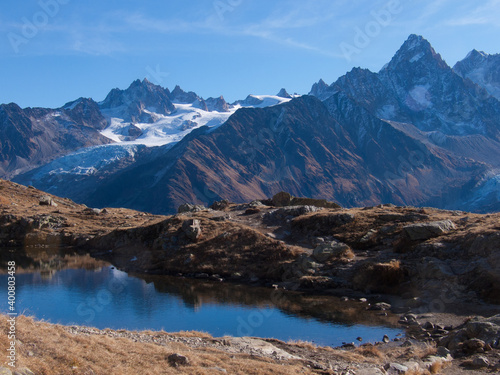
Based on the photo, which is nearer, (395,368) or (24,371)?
(24,371)

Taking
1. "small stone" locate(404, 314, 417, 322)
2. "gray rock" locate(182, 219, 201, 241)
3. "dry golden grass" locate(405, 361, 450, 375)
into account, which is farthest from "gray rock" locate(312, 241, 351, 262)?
"dry golden grass" locate(405, 361, 450, 375)

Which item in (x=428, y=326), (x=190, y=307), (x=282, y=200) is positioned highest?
(x=282, y=200)

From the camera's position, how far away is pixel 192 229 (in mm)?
56812

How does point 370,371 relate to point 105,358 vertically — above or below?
below

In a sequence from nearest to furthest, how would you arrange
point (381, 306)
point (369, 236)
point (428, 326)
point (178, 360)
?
point (178, 360)
point (428, 326)
point (381, 306)
point (369, 236)

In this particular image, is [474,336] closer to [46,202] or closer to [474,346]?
[474,346]

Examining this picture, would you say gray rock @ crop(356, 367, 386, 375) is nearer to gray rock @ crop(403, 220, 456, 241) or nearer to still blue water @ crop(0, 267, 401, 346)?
still blue water @ crop(0, 267, 401, 346)

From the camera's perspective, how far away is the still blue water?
107 ft

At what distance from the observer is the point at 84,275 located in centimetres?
5284

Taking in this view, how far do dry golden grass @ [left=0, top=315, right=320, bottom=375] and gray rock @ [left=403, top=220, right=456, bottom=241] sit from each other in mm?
26596

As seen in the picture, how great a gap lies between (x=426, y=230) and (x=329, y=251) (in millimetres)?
9768

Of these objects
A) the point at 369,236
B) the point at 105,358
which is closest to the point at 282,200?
the point at 369,236

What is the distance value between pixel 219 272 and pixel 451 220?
2535cm

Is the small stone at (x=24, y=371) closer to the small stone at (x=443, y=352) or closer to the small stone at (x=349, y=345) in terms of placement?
the small stone at (x=349, y=345)
